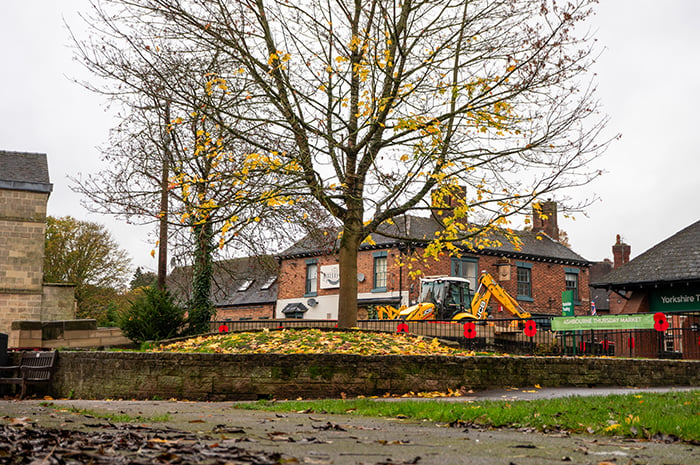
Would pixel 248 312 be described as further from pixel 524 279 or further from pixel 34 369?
pixel 34 369

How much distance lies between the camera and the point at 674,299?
24.0 meters

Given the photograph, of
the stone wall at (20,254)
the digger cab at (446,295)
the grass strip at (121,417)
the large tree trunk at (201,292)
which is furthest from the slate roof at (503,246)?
the grass strip at (121,417)

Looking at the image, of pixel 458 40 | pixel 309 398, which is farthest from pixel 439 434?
pixel 458 40

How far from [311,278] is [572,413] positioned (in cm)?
3704

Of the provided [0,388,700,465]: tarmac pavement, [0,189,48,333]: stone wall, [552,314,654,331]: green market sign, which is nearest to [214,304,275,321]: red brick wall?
[0,189,48,333]: stone wall

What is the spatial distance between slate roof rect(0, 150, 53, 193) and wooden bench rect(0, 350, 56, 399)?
595 inches

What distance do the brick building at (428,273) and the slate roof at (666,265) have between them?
12635mm

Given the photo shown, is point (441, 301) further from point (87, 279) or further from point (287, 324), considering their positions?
point (87, 279)

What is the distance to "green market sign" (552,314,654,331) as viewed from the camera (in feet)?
58.6

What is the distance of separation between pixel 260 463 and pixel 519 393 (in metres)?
9.64

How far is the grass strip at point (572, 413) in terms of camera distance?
722cm

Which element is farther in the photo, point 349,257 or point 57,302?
point 57,302

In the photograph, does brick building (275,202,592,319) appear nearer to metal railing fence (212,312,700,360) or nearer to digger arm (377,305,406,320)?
digger arm (377,305,406,320)

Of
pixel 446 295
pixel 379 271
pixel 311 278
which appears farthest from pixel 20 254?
pixel 311 278
